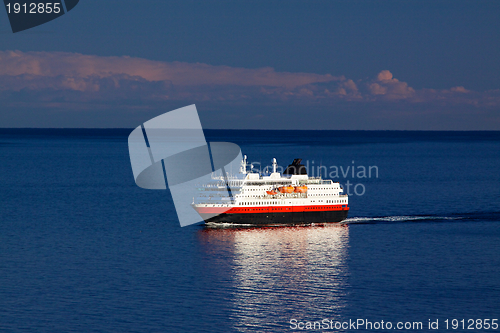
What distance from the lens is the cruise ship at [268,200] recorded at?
76.7m

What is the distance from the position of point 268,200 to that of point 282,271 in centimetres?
2203

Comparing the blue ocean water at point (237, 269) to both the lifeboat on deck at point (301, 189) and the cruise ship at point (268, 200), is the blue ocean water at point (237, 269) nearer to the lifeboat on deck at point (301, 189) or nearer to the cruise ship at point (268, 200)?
the cruise ship at point (268, 200)

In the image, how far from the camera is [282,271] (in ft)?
186

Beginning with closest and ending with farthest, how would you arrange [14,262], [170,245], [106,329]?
[106,329] → [14,262] → [170,245]

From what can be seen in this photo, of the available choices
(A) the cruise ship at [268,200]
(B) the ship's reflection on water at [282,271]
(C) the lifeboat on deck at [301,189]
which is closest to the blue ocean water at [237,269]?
(B) the ship's reflection on water at [282,271]

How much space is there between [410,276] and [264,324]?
1865 centimetres

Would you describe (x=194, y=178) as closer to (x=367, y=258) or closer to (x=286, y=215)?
(x=286, y=215)

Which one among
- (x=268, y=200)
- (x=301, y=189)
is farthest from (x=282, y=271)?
(x=301, y=189)

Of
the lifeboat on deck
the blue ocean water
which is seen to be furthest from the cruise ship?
the blue ocean water

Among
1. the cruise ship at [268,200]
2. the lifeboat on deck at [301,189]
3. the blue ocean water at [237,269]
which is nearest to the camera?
the blue ocean water at [237,269]

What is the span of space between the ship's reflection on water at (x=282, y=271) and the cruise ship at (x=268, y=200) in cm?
183

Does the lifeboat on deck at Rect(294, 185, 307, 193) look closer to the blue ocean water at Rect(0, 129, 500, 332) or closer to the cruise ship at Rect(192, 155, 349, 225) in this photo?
the cruise ship at Rect(192, 155, 349, 225)

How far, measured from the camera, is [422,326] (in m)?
43.5

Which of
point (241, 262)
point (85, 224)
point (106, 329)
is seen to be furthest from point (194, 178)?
point (106, 329)
